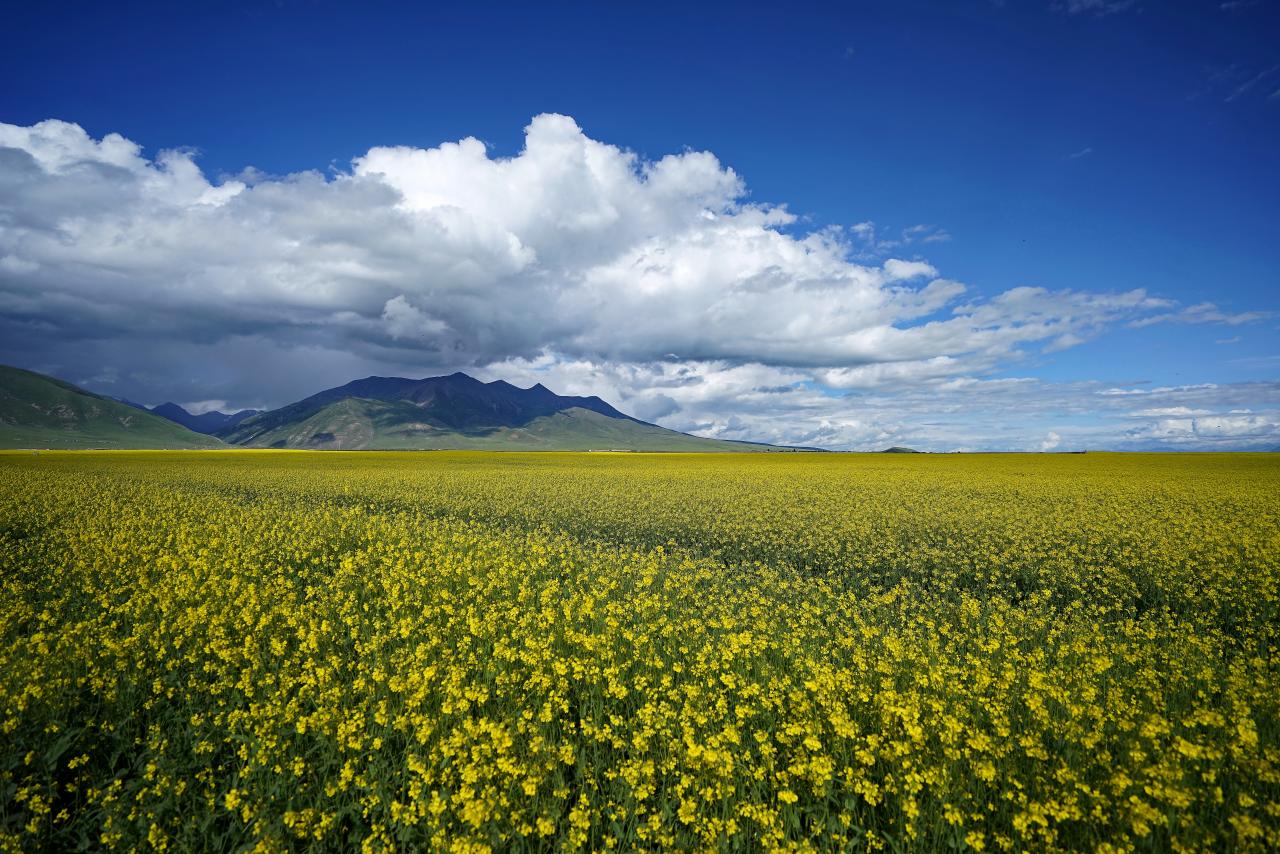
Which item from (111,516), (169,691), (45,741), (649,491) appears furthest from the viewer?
(649,491)

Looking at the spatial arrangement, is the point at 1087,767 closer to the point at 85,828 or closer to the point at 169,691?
the point at 85,828

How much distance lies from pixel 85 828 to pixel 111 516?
16675 millimetres

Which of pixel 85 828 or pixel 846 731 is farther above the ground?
pixel 846 731

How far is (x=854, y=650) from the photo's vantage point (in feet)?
27.4

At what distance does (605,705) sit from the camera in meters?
Result: 6.61

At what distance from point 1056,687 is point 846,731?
284cm

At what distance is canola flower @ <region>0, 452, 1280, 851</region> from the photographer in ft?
15.0

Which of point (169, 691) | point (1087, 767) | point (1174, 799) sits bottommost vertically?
point (169, 691)

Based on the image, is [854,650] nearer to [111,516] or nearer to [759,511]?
[759,511]

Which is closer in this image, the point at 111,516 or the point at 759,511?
the point at 111,516

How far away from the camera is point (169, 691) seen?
6.44 metres

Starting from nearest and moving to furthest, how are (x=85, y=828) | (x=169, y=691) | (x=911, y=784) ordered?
(x=911, y=784)
(x=85, y=828)
(x=169, y=691)

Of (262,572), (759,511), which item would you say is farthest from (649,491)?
(262,572)

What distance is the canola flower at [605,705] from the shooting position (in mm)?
4578
